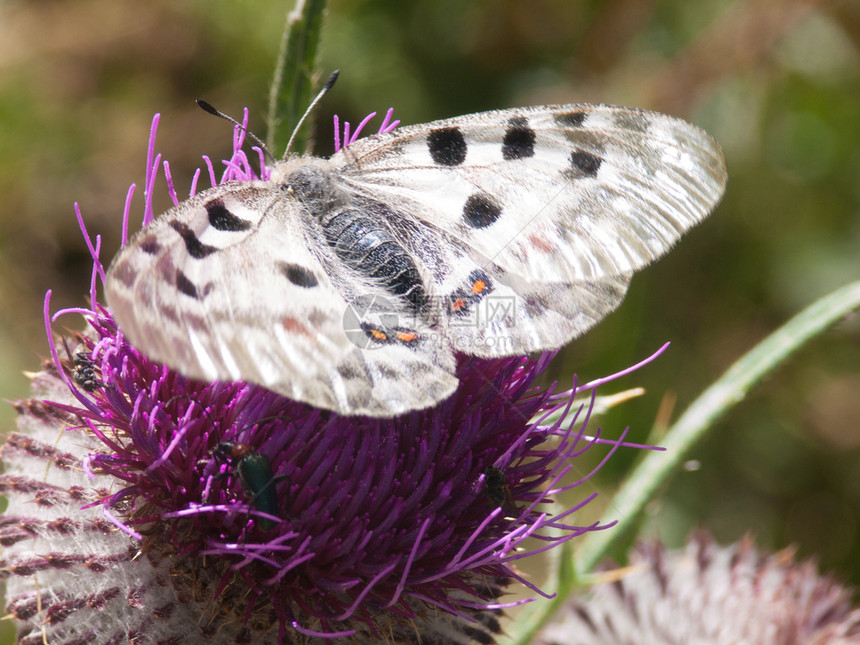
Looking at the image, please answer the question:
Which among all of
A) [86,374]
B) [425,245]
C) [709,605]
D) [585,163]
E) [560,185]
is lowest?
[86,374]

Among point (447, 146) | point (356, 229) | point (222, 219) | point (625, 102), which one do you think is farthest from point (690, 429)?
point (625, 102)

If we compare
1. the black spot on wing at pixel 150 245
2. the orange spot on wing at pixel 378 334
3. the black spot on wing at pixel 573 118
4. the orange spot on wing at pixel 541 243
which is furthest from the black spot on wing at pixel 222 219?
the black spot on wing at pixel 573 118

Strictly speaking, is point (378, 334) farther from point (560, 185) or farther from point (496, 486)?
point (560, 185)

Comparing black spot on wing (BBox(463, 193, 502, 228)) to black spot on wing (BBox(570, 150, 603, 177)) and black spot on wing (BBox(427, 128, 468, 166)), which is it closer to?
black spot on wing (BBox(427, 128, 468, 166))

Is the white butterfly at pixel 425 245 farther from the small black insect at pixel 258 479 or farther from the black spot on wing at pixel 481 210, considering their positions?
the small black insect at pixel 258 479

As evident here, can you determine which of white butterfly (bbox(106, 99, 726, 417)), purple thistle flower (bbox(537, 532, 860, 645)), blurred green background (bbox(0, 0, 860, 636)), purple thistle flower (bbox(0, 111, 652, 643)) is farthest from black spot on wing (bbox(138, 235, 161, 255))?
blurred green background (bbox(0, 0, 860, 636))

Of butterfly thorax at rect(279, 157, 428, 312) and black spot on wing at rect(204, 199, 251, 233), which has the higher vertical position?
butterfly thorax at rect(279, 157, 428, 312)

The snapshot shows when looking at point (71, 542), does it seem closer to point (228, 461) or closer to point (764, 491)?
point (228, 461)
